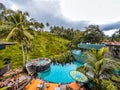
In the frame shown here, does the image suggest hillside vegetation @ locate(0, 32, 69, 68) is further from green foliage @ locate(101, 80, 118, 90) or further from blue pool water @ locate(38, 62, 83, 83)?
green foliage @ locate(101, 80, 118, 90)

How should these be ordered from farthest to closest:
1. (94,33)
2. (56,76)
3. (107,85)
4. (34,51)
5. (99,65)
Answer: (34,51), (94,33), (56,76), (107,85), (99,65)

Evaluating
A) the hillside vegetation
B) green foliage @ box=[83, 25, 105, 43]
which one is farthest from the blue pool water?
green foliage @ box=[83, 25, 105, 43]

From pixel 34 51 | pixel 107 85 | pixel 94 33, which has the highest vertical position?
pixel 94 33

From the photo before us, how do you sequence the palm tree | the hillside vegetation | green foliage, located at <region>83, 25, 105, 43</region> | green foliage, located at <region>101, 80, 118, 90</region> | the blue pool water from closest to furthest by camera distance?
green foliage, located at <region>101, 80, 118, 90</region> → the palm tree → the blue pool water → the hillside vegetation → green foliage, located at <region>83, 25, 105, 43</region>

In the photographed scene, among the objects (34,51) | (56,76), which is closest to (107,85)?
(56,76)

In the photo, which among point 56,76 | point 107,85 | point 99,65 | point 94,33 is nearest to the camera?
point 99,65

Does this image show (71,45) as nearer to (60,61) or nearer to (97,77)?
(60,61)

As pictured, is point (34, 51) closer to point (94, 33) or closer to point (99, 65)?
point (94, 33)

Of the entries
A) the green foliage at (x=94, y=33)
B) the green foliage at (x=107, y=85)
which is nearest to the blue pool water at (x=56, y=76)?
the green foliage at (x=107, y=85)

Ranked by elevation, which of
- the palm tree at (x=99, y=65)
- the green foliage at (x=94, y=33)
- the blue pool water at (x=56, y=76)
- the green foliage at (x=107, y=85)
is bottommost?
the blue pool water at (x=56, y=76)

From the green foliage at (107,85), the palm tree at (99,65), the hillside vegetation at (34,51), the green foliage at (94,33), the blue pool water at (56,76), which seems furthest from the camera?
the green foliage at (94,33)

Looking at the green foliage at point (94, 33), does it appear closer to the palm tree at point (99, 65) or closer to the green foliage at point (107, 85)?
the palm tree at point (99, 65)

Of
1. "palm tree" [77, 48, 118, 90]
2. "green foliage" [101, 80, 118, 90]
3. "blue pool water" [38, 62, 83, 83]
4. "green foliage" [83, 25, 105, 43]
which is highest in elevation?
"green foliage" [83, 25, 105, 43]

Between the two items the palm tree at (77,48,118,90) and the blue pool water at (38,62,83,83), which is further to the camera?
the blue pool water at (38,62,83,83)
